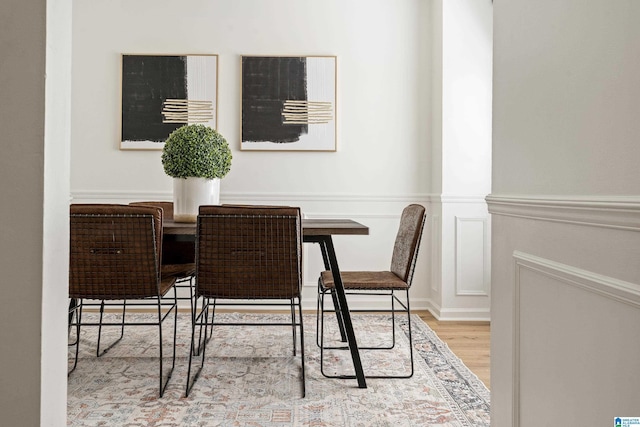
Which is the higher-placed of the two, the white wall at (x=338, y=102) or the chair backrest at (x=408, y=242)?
the white wall at (x=338, y=102)

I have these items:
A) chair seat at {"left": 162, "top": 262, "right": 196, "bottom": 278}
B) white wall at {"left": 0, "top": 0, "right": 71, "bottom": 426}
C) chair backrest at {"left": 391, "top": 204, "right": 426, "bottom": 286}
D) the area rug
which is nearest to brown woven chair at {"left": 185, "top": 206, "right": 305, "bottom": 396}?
the area rug

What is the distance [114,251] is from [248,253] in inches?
24.8

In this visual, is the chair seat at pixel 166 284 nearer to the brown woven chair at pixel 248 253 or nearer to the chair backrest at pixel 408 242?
the brown woven chair at pixel 248 253

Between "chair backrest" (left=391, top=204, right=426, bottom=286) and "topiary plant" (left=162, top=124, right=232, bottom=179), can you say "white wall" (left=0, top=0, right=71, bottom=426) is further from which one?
"chair backrest" (left=391, top=204, right=426, bottom=286)

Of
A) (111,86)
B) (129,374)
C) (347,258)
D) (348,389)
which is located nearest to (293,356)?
(348,389)

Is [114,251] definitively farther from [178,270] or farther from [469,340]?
→ [469,340]

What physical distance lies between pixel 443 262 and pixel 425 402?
5.98 ft

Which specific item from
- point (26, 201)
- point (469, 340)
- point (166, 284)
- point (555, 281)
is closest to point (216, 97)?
point (166, 284)

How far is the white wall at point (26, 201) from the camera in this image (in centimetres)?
96

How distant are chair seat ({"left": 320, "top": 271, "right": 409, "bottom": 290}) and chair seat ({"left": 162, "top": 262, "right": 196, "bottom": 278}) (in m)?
0.78

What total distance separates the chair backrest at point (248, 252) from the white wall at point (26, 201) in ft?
4.19

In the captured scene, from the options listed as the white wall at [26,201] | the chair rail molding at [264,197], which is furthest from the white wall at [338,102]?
the white wall at [26,201]

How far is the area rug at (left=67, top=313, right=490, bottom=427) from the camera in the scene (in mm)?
2059

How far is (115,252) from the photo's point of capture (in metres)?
2.29
